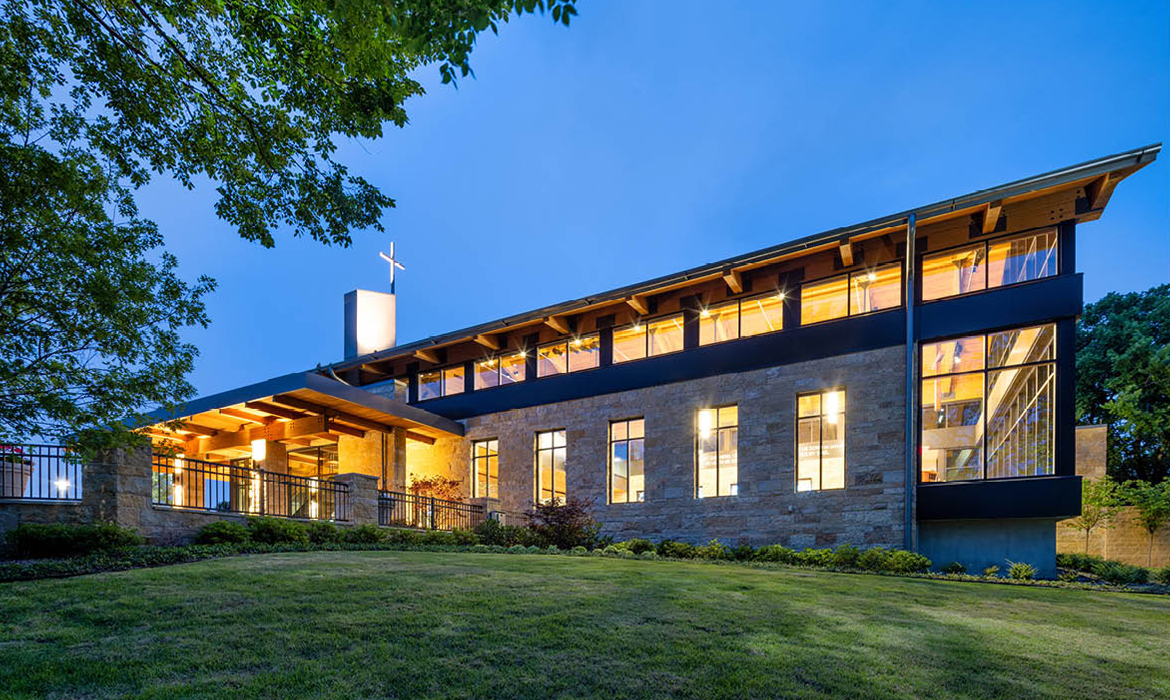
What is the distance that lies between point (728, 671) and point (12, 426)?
8574mm

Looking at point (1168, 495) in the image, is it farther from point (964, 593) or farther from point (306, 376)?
point (306, 376)

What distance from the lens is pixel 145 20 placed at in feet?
22.3

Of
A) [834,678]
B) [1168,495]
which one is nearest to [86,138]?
[834,678]

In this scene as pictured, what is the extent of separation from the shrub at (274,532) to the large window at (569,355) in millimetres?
10595

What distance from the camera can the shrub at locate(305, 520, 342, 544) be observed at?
14391 millimetres

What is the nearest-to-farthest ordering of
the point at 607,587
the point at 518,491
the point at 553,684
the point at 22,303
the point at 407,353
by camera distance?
the point at 553,684 → the point at 22,303 → the point at 607,587 → the point at 518,491 → the point at 407,353

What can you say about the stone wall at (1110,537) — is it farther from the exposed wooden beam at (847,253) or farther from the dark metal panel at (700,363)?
the exposed wooden beam at (847,253)

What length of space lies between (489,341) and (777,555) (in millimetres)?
12640

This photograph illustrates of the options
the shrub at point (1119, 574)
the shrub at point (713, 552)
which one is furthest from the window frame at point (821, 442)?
the shrub at point (1119, 574)

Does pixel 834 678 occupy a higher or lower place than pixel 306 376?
lower

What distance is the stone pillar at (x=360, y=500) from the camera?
16594mm

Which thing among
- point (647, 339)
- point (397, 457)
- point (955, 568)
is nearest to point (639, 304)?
point (647, 339)

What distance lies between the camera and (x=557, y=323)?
22547 mm

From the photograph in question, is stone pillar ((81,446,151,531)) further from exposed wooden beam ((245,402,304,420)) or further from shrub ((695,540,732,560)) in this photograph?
shrub ((695,540,732,560))
